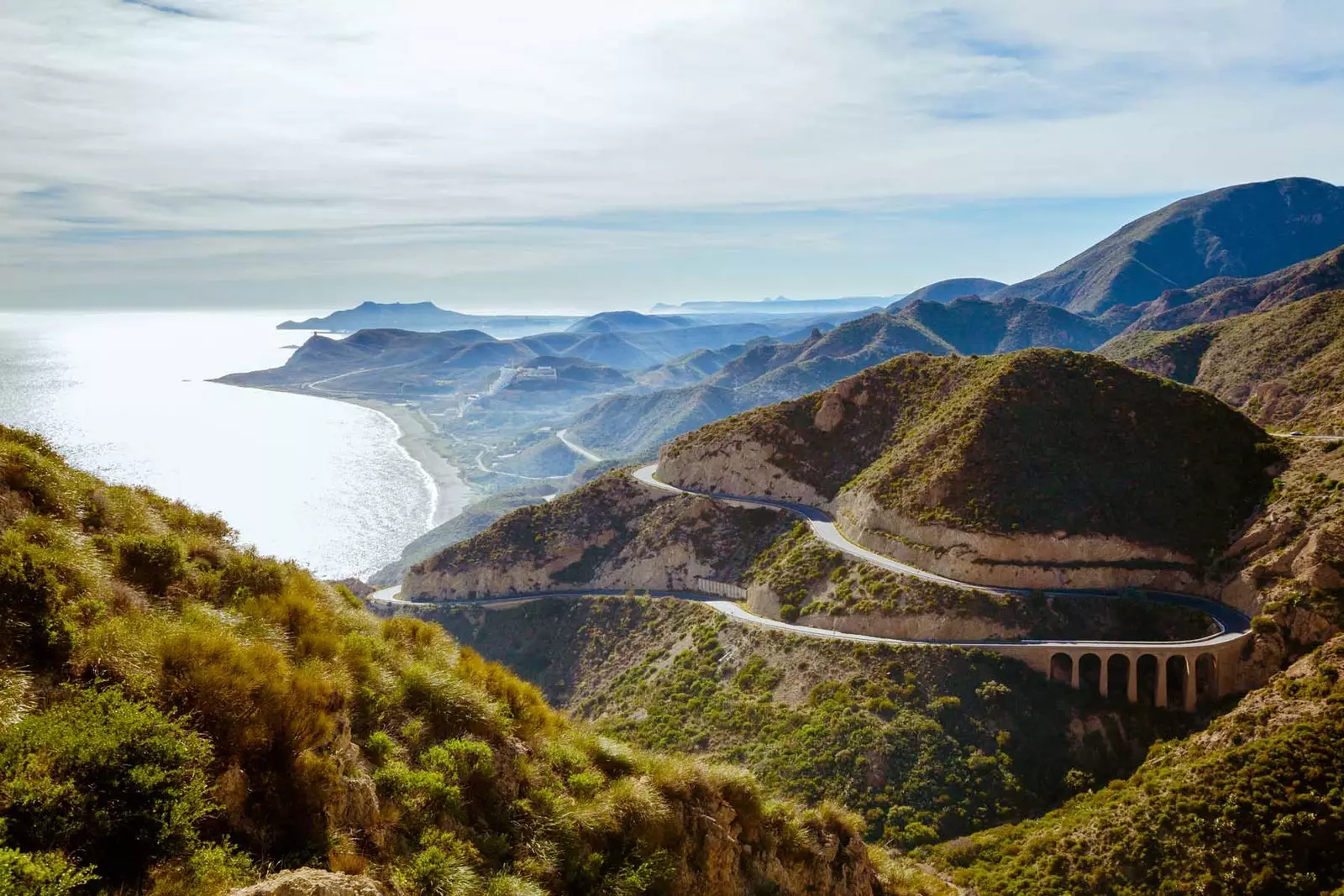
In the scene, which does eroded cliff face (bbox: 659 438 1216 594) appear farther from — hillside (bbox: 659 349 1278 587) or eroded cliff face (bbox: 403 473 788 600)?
eroded cliff face (bbox: 403 473 788 600)

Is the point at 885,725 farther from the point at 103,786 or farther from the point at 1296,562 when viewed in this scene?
the point at 103,786

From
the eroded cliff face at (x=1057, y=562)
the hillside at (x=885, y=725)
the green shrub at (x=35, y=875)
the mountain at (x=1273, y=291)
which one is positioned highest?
the mountain at (x=1273, y=291)

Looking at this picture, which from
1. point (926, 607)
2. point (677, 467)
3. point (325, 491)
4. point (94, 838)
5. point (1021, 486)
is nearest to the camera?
point (94, 838)

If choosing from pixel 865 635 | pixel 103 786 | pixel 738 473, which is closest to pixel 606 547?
pixel 738 473

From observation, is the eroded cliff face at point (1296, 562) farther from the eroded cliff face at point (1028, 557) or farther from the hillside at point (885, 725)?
the hillside at point (885, 725)

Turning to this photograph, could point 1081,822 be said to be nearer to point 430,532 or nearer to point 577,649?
point 577,649

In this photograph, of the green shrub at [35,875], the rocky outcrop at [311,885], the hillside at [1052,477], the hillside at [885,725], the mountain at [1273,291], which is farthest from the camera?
the mountain at [1273,291]

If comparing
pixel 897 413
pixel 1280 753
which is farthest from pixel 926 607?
pixel 897 413

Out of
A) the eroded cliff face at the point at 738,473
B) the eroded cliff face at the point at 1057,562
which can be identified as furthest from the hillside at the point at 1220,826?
the eroded cliff face at the point at 738,473
